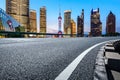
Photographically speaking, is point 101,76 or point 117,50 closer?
point 101,76

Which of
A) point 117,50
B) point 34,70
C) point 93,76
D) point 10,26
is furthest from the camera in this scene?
point 10,26

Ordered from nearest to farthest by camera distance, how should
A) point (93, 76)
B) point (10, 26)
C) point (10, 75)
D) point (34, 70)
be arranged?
1. point (10, 75)
2. point (93, 76)
3. point (34, 70)
4. point (10, 26)

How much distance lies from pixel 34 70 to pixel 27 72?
301mm

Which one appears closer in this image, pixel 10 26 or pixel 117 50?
pixel 117 50

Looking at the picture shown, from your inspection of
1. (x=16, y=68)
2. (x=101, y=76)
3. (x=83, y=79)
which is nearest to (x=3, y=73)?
(x=16, y=68)

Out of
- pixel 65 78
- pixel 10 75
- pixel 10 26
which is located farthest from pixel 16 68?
pixel 10 26

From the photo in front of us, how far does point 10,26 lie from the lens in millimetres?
55969

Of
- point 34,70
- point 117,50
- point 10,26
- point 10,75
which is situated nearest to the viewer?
point 10,75

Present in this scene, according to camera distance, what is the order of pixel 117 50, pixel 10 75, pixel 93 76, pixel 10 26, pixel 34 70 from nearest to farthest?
pixel 10 75 < pixel 93 76 < pixel 34 70 < pixel 117 50 < pixel 10 26

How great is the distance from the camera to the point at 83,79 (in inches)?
175

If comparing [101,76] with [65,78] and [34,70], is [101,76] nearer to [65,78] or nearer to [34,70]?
[65,78]

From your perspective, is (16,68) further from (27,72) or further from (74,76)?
(74,76)

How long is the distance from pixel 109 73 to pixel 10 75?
1893 mm

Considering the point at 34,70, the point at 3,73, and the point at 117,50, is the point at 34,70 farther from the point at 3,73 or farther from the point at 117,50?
the point at 117,50
